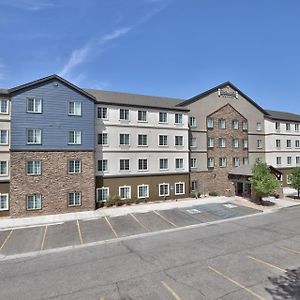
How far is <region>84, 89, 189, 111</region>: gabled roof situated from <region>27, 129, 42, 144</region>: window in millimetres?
8120

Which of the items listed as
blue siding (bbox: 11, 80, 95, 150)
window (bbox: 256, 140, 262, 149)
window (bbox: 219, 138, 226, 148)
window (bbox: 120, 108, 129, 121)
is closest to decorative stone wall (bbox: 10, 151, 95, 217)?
blue siding (bbox: 11, 80, 95, 150)

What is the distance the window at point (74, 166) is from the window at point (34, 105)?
6.49 meters

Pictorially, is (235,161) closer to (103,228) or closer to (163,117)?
(163,117)

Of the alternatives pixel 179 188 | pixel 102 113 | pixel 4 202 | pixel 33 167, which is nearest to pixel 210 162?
pixel 179 188

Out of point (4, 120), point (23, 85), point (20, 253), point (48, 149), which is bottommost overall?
point (20, 253)

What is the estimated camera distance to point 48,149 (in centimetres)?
2825

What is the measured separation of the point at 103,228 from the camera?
23094mm

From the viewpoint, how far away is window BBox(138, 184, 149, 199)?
34.0 meters

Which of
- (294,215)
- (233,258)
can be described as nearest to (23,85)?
(233,258)

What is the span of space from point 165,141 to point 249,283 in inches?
997

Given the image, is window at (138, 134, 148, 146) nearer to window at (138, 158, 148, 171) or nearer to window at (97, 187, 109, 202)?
window at (138, 158, 148, 171)

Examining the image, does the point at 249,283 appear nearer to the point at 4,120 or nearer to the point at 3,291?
the point at 3,291

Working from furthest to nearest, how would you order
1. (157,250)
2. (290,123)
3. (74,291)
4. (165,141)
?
1. (290,123)
2. (165,141)
3. (157,250)
4. (74,291)

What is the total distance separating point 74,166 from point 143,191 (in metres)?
9.90
